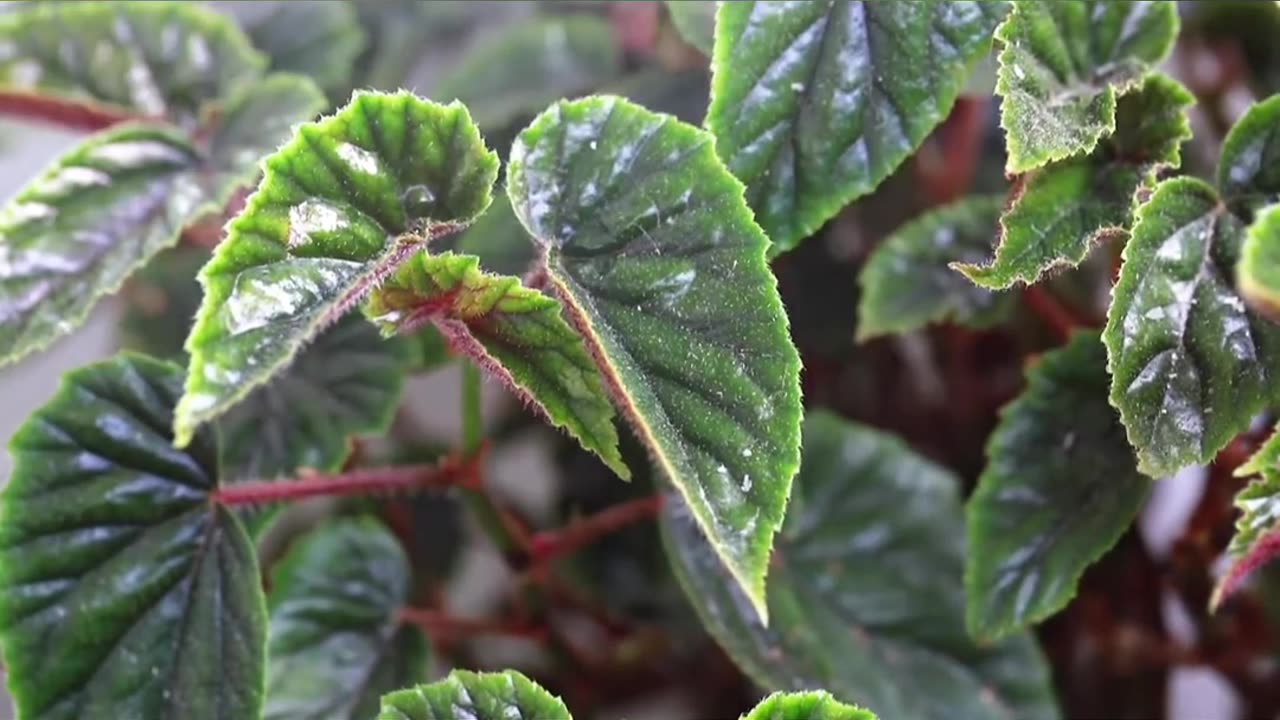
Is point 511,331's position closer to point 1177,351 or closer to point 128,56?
point 1177,351

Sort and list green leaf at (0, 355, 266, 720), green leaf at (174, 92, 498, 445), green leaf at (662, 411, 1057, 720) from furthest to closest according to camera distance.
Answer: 1. green leaf at (662, 411, 1057, 720)
2. green leaf at (0, 355, 266, 720)
3. green leaf at (174, 92, 498, 445)

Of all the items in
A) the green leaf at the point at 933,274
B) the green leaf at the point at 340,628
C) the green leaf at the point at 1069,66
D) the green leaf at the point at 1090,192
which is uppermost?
the green leaf at the point at 1069,66

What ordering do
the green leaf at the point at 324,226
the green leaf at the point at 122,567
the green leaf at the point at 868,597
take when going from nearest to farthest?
the green leaf at the point at 324,226
the green leaf at the point at 122,567
the green leaf at the point at 868,597

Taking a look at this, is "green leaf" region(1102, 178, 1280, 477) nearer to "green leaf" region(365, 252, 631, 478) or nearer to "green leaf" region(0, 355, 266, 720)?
"green leaf" region(365, 252, 631, 478)

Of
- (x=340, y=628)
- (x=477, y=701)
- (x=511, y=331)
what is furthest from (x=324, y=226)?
(x=340, y=628)

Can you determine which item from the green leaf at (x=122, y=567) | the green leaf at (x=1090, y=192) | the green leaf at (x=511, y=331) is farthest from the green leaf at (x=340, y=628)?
the green leaf at (x=1090, y=192)

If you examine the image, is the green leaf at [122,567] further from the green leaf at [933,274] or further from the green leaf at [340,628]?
the green leaf at [933,274]

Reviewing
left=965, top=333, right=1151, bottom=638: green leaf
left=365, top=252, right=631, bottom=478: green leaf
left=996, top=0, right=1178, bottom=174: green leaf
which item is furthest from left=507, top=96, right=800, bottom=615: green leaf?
left=965, top=333, right=1151, bottom=638: green leaf

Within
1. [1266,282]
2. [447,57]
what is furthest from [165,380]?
[447,57]

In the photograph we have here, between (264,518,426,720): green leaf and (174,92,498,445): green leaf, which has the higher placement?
(174,92,498,445): green leaf
